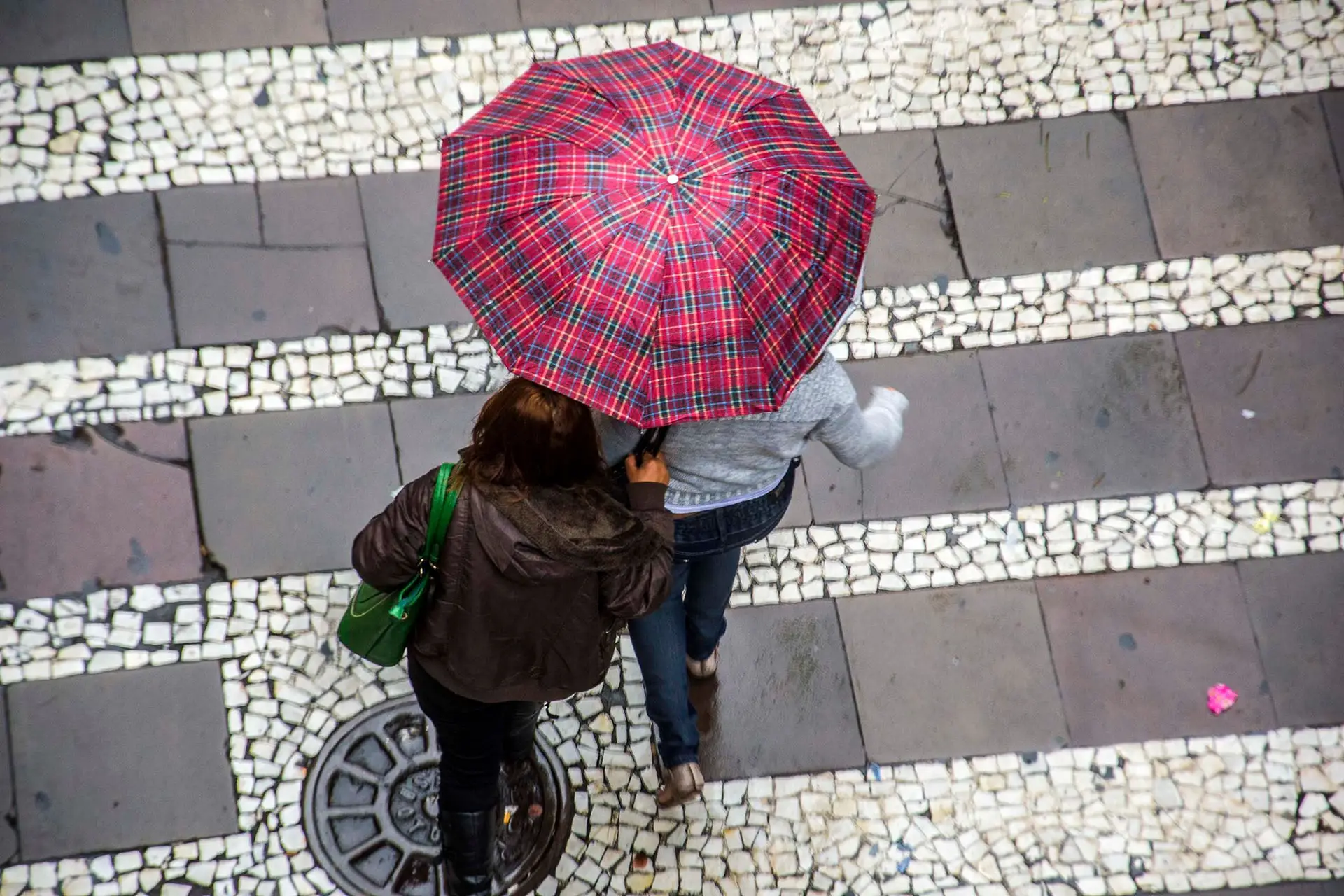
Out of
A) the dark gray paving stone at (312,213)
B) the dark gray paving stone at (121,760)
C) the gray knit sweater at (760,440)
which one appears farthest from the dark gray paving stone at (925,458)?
the dark gray paving stone at (121,760)

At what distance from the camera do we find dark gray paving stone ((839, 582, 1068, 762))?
4105 millimetres

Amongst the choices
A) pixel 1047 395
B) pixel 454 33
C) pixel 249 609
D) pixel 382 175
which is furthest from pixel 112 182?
pixel 1047 395

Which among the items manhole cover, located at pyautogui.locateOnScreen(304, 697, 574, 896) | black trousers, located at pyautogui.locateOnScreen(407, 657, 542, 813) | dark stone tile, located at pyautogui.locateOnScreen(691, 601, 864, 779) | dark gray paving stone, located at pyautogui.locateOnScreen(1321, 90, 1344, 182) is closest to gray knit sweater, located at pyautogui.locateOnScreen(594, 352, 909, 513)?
black trousers, located at pyautogui.locateOnScreen(407, 657, 542, 813)

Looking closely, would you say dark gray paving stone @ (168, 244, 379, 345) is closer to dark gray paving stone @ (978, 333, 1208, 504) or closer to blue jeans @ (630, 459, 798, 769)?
blue jeans @ (630, 459, 798, 769)

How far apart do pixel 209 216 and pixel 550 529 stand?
2780 mm

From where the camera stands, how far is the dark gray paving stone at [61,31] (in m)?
4.62

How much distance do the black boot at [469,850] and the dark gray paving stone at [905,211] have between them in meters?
2.52

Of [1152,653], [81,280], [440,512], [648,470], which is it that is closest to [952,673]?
[1152,653]

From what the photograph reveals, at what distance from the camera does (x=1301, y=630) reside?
430 centimetres

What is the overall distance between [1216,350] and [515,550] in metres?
3.36

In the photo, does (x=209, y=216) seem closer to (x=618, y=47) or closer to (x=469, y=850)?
(x=618, y=47)

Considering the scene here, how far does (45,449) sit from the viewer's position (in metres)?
4.17

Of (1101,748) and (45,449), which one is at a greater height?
(45,449)

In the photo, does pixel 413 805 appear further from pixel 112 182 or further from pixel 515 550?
pixel 112 182
